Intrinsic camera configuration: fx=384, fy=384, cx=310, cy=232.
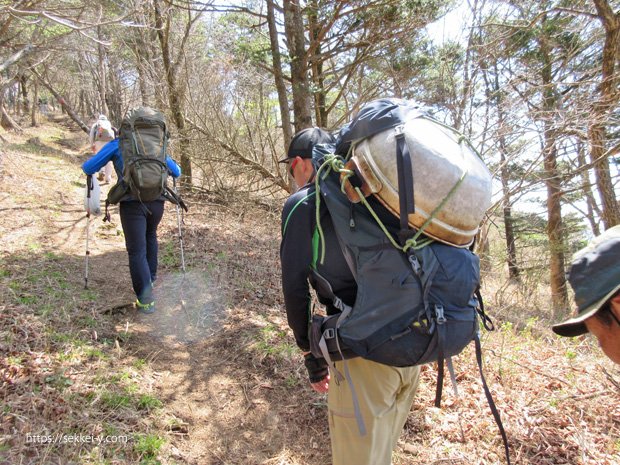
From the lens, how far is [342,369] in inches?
71.2

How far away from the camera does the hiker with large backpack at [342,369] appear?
1.76 m

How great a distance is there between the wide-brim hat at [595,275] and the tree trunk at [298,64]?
195 inches

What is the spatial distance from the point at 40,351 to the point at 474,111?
24.8 feet

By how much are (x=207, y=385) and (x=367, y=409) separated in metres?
2.16

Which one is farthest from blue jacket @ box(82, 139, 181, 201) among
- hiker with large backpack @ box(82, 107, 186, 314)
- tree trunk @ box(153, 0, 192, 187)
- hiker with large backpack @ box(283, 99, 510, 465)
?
tree trunk @ box(153, 0, 192, 187)

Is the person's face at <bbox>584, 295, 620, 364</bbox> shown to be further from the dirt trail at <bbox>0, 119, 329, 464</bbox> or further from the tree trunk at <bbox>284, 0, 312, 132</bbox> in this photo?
the tree trunk at <bbox>284, 0, 312, 132</bbox>

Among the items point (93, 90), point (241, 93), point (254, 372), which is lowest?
point (254, 372)

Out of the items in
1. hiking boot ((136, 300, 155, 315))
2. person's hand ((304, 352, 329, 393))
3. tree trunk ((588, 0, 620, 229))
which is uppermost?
tree trunk ((588, 0, 620, 229))

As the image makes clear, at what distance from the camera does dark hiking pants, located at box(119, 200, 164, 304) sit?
4102 millimetres

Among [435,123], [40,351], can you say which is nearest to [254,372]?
[40,351]

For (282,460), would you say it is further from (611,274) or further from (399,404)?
(611,274)

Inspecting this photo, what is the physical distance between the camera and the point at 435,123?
68.5 inches

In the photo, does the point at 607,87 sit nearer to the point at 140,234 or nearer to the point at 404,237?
the point at 404,237

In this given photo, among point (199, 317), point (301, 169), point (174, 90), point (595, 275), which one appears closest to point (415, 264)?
point (595, 275)
